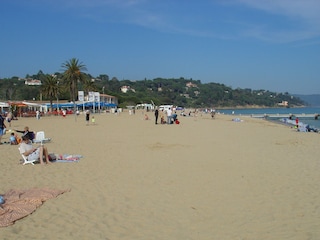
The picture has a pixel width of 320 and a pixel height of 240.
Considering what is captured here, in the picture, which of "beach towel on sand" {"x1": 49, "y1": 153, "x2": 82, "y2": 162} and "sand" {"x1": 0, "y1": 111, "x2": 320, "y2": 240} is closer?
"sand" {"x1": 0, "y1": 111, "x2": 320, "y2": 240}

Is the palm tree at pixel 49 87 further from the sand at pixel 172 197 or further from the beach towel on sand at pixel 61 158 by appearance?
the beach towel on sand at pixel 61 158

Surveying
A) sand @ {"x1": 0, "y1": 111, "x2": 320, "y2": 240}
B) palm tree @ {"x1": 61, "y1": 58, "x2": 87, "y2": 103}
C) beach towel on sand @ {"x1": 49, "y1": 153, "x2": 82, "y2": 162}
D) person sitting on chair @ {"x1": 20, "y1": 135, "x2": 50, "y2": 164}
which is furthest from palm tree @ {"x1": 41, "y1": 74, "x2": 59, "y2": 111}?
person sitting on chair @ {"x1": 20, "y1": 135, "x2": 50, "y2": 164}

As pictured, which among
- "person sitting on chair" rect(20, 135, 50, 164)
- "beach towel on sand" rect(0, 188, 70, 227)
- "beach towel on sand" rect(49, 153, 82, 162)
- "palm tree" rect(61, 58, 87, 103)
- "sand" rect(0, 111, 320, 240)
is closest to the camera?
"sand" rect(0, 111, 320, 240)

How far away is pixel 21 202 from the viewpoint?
534cm

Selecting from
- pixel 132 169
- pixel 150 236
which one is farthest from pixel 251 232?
pixel 132 169

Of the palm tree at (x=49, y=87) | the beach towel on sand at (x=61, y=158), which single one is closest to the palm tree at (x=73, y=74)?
the palm tree at (x=49, y=87)

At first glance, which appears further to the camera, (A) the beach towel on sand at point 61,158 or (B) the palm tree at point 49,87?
(B) the palm tree at point 49,87

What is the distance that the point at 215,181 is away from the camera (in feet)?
24.0

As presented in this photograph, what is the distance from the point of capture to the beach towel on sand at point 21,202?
4.73 meters

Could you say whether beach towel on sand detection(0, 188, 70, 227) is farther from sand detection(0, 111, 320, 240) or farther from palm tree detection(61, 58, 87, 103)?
palm tree detection(61, 58, 87, 103)

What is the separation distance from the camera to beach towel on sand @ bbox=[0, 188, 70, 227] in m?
4.73

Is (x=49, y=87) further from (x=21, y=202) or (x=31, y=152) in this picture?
(x=21, y=202)

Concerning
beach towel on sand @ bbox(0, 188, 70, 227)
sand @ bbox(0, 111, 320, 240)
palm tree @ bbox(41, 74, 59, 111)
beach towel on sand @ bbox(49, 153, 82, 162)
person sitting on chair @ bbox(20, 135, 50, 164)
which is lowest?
sand @ bbox(0, 111, 320, 240)

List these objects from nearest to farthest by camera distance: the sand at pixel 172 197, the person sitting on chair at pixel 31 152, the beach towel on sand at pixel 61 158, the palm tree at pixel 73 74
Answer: the sand at pixel 172 197 < the person sitting on chair at pixel 31 152 < the beach towel on sand at pixel 61 158 < the palm tree at pixel 73 74
